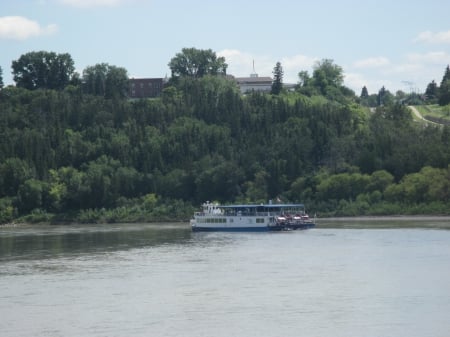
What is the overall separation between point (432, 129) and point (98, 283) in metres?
90.5

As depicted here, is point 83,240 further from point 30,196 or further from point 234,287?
point 30,196

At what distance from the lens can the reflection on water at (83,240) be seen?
3473 inches

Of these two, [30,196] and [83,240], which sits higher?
[30,196]

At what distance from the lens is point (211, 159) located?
15488 cm

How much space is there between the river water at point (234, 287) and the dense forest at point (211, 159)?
3714 cm

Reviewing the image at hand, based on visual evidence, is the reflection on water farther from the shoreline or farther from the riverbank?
the riverbank

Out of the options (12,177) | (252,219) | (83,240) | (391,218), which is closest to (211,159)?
(12,177)

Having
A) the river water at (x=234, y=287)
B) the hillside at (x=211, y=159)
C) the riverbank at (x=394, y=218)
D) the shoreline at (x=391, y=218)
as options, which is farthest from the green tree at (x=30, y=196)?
the river water at (x=234, y=287)

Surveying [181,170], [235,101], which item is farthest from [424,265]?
[235,101]

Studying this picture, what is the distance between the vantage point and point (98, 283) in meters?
63.7

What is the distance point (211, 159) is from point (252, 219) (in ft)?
145

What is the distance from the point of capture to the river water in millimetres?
48094

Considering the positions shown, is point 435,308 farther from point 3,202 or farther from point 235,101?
point 235,101

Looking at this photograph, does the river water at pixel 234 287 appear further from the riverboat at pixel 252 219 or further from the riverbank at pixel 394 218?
the riverbank at pixel 394 218
